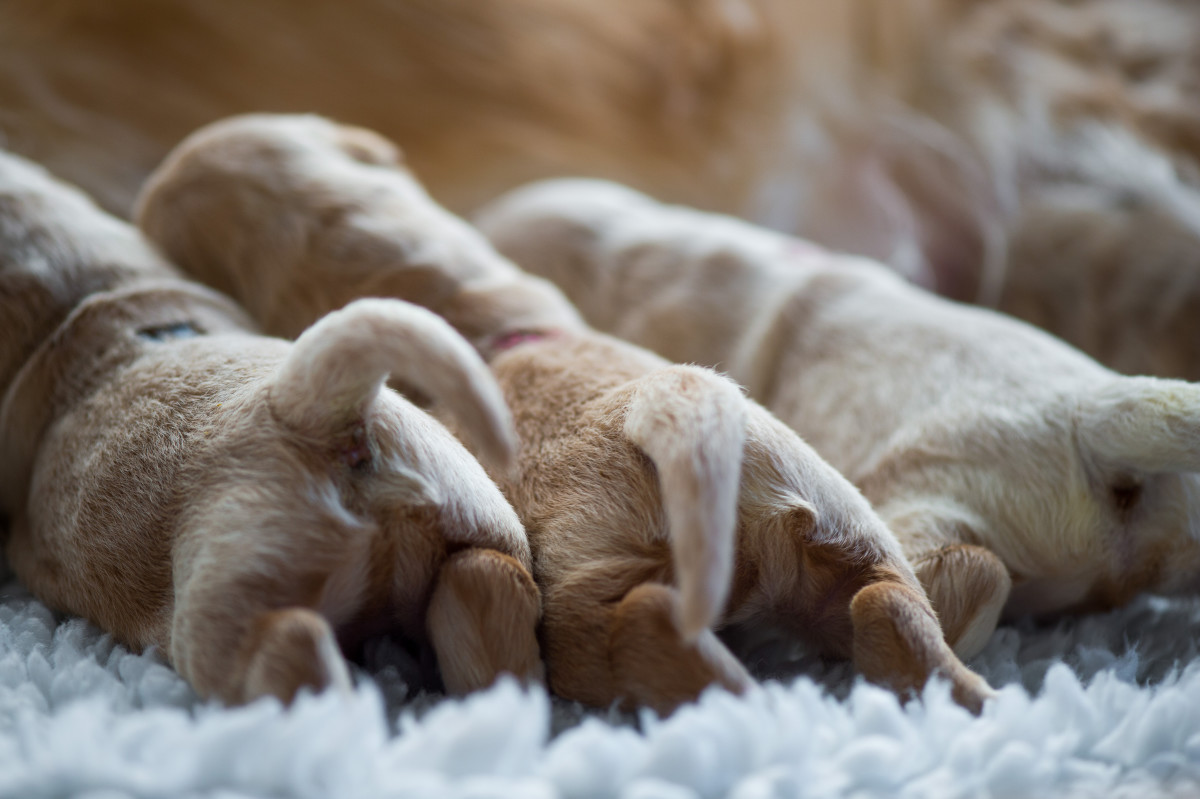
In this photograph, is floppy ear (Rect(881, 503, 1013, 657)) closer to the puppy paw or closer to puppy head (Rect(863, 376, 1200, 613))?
puppy head (Rect(863, 376, 1200, 613))

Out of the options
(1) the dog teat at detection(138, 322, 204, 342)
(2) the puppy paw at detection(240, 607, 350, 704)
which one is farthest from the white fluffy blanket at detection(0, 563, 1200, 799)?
(1) the dog teat at detection(138, 322, 204, 342)

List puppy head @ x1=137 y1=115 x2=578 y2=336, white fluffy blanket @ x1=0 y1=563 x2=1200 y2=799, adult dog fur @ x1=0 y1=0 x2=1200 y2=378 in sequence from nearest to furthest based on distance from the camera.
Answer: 1. white fluffy blanket @ x1=0 y1=563 x2=1200 y2=799
2. puppy head @ x1=137 y1=115 x2=578 y2=336
3. adult dog fur @ x1=0 y1=0 x2=1200 y2=378

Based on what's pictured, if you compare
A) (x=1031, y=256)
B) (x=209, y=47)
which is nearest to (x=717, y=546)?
(x=1031, y=256)

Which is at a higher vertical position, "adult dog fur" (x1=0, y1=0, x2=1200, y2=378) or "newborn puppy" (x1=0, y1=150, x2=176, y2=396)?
"adult dog fur" (x1=0, y1=0, x2=1200, y2=378)

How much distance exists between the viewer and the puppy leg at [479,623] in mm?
657

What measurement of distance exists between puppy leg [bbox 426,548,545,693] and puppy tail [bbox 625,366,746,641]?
11 cm

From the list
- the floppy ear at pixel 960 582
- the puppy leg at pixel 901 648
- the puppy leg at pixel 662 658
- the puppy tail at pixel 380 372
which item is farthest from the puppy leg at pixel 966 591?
the puppy tail at pixel 380 372

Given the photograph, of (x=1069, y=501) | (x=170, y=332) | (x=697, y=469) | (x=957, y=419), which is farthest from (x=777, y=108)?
(x=697, y=469)

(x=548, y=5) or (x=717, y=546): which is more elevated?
(x=548, y=5)

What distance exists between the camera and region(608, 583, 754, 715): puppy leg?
632mm

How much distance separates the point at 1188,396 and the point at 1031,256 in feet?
2.47

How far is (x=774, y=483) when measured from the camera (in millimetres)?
731

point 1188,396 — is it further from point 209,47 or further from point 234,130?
point 209,47

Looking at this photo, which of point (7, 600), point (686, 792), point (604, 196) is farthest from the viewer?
point (604, 196)
